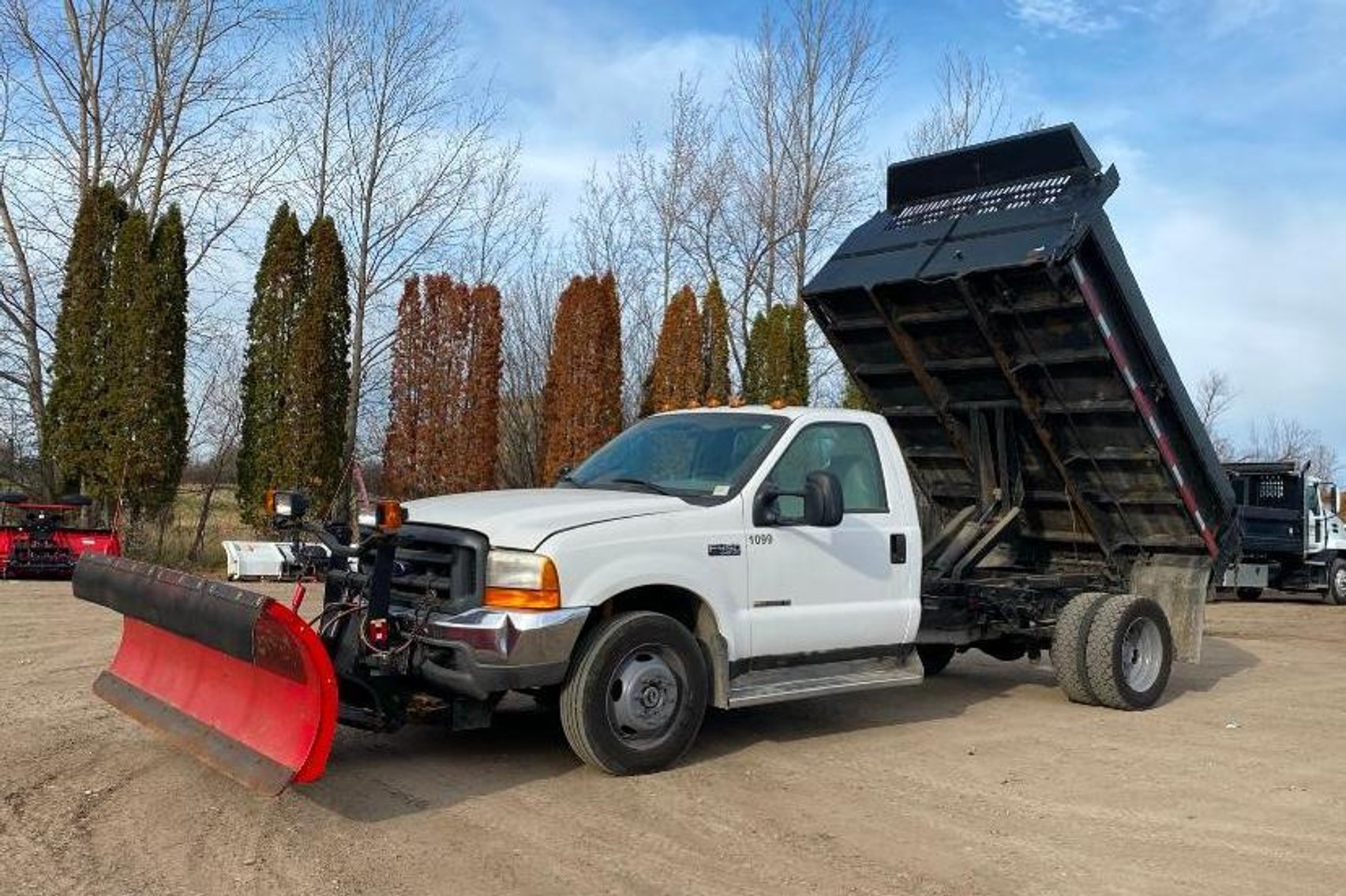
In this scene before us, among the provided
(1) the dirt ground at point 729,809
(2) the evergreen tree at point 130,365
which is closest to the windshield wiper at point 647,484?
(1) the dirt ground at point 729,809

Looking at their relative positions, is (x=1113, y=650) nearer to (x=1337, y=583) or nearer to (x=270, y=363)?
(x=270, y=363)

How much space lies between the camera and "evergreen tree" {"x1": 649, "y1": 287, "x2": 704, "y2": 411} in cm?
2572

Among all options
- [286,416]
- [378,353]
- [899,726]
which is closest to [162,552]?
[286,416]

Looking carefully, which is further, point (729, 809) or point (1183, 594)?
point (1183, 594)

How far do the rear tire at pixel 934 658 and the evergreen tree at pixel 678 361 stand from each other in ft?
50.6

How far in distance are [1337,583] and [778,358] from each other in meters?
12.3

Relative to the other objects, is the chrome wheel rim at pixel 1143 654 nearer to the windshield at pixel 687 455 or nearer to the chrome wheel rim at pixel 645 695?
the windshield at pixel 687 455

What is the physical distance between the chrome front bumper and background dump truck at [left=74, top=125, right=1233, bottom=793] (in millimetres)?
14

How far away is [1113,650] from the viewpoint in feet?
28.4

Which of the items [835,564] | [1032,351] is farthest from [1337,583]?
[835,564]

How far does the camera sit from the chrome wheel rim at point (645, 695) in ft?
20.4

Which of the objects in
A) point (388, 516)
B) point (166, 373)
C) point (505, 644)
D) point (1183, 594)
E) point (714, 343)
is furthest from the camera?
point (714, 343)

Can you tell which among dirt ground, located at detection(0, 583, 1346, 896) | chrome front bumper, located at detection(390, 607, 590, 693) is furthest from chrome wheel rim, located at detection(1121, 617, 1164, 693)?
chrome front bumper, located at detection(390, 607, 590, 693)

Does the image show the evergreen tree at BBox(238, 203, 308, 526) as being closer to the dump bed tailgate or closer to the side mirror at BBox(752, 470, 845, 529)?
the dump bed tailgate
